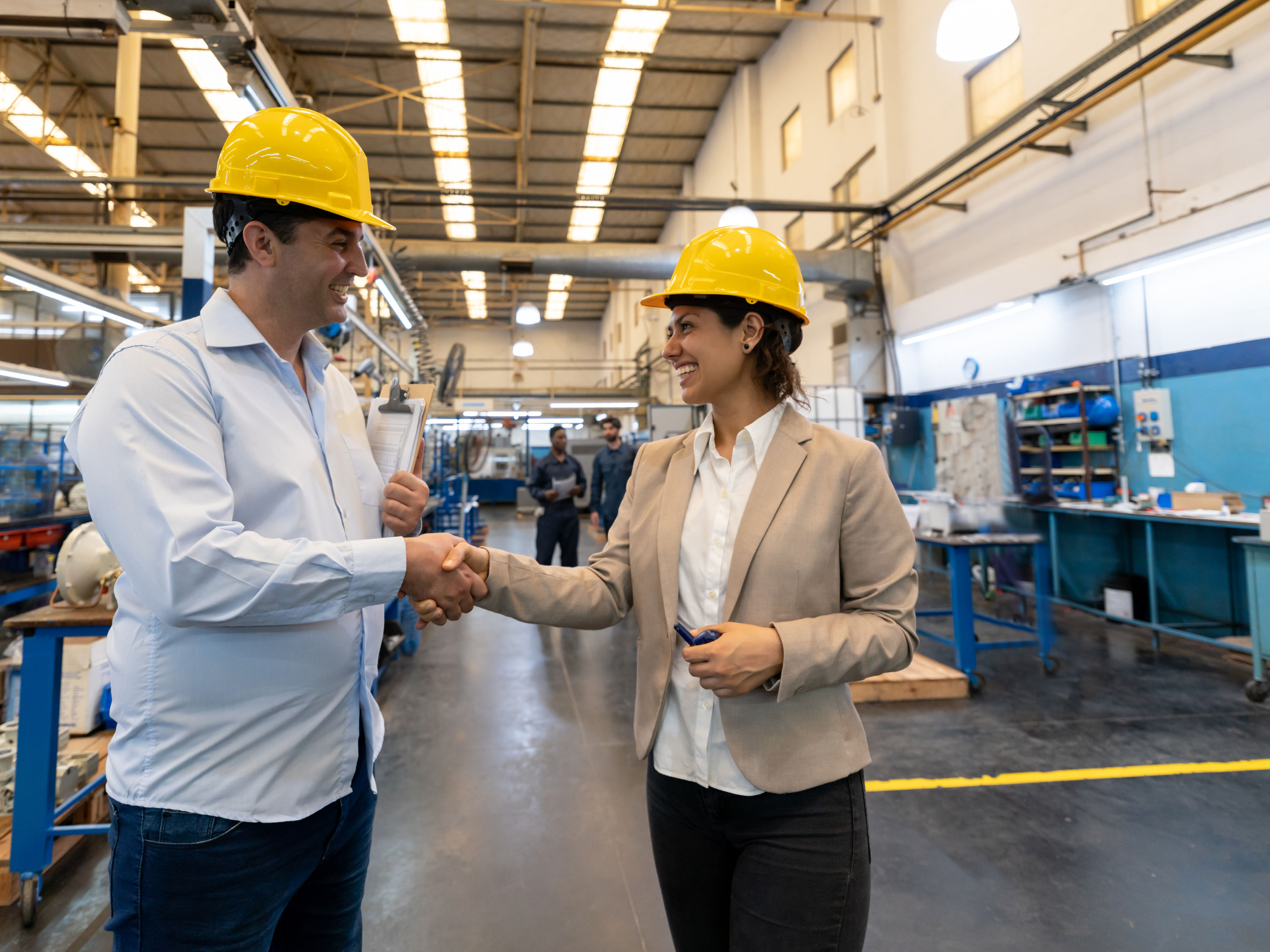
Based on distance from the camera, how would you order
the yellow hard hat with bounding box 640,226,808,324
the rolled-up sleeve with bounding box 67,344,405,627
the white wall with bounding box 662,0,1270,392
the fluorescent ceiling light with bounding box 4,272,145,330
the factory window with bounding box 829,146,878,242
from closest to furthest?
the rolled-up sleeve with bounding box 67,344,405,627, the yellow hard hat with bounding box 640,226,808,324, the fluorescent ceiling light with bounding box 4,272,145,330, the white wall with bounding box 662,0,1270,392, the factory window with bounding box 829,146,878,242

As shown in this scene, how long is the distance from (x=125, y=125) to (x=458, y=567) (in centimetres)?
853

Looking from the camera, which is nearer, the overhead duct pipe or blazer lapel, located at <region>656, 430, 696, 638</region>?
blazer lapel, located at <region>656, 430, 696, 638</region>

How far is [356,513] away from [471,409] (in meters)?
13.1

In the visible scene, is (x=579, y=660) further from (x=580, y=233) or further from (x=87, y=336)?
(x=580, y=233)

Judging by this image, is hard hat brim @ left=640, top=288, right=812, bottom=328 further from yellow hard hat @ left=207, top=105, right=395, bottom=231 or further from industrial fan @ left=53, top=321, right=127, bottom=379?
industrial fan @ left=53, top=321, right=127, bottom=379

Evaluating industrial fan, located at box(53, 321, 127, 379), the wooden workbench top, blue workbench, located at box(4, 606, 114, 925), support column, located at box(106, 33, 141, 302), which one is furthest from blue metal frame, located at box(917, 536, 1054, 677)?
support column, located at box(106, 33, 141, 302)

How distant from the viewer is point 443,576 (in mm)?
1159

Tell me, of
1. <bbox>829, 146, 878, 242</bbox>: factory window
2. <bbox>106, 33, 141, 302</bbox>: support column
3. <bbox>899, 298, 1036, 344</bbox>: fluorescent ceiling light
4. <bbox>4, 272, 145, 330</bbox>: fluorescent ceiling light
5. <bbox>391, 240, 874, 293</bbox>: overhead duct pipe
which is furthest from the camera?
<bbox>829, 146, 878, 242</bbox>: factory window

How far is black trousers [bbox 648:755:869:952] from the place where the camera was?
3.65ft

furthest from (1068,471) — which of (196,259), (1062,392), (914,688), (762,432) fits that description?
(196,259)

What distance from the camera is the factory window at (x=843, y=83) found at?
898cm

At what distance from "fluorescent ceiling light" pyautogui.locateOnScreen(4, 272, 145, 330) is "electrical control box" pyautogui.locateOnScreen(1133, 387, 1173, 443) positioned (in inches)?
309

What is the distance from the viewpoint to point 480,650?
5.79 metres

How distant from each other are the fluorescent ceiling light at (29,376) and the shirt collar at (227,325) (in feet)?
13.7
